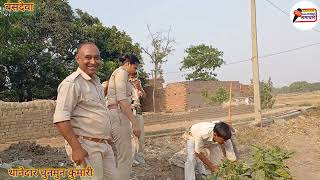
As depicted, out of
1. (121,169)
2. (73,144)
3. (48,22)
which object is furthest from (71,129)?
(48,22)

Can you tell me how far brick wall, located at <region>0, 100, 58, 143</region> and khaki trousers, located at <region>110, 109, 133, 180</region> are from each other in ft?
26.8

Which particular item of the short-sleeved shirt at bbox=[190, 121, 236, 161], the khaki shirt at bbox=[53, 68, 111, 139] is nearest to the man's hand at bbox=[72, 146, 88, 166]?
the khaki shirt at bbox=[53, 68, 111, 139]

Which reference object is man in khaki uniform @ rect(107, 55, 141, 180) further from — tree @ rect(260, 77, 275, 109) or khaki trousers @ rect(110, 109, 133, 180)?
tree @ rect(260, 77, 275, 109)

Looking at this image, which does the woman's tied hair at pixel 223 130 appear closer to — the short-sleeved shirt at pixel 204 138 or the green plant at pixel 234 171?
the short-sleeved shirt at pixel 204 138

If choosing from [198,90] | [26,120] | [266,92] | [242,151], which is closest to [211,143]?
[242,151]

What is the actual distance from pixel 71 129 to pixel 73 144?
11 cm

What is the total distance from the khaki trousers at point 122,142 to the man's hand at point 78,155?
5.01 feet

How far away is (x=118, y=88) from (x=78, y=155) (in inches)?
73.9

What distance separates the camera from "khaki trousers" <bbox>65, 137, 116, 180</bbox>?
128 inches

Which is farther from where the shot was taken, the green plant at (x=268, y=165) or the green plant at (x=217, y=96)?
the green plant at (x=217, y=96)

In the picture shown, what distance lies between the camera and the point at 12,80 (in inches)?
782

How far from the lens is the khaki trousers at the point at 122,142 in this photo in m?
4.71

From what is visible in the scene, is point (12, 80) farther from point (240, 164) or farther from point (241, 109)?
point (240, 164)

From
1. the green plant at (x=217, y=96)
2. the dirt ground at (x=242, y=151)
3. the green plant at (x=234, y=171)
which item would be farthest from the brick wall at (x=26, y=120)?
the green plant at (x=217, y=96)
